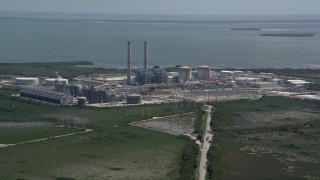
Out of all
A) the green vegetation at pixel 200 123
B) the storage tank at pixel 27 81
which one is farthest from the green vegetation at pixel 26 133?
the storage tank at pixel 27 81

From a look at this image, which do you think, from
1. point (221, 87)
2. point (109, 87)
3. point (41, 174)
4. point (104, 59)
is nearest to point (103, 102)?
point (109, 87)

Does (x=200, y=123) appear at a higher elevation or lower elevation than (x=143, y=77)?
lower

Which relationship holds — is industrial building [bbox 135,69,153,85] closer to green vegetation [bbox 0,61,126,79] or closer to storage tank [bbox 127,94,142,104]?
green vegetation [bbox 0,61,126,79]

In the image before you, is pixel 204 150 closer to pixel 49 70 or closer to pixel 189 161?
pixel 189 161

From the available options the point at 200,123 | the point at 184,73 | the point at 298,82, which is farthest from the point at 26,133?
the point at 298,82

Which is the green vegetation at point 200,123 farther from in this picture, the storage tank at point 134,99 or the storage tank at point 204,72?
the storage tank at point 204,72

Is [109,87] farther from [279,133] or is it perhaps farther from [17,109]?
[279,133]

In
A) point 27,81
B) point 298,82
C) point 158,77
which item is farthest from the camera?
point 298,82

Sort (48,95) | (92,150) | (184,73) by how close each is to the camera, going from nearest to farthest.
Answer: (92,150)
(48,95)
(184,73)
